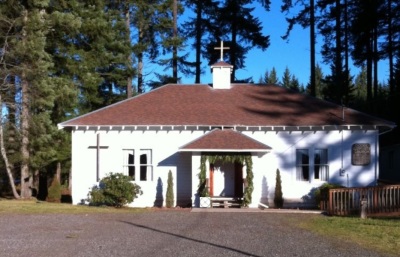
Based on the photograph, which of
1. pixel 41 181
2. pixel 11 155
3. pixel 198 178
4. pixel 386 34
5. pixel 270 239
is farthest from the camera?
pixel 386 34

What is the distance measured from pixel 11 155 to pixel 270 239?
19479mm

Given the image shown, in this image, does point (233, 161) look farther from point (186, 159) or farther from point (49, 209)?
point (49, 209)

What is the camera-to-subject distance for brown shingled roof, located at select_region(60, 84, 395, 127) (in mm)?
25672

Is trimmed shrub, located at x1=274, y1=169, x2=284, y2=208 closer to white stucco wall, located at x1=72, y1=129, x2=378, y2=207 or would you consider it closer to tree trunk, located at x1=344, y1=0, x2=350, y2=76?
white stucco wall, located at x1=72, y1=129, x2=378, y2=207

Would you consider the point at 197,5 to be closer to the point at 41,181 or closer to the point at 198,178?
the point at 41,181

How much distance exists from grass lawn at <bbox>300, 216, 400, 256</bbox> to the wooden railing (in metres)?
1.89

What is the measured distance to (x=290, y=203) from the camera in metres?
25.6

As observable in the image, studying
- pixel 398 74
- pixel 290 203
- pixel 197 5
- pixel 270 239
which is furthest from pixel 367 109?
pixel 270 239

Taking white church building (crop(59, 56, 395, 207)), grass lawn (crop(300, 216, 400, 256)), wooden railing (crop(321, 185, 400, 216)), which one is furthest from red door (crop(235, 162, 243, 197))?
grass lawn (crop(300, 216, 400, 256))

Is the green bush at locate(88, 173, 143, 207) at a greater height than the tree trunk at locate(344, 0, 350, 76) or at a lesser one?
lesser

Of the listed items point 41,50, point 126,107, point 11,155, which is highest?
point 41,50

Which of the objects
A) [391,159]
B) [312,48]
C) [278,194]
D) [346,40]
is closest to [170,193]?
[278,194]

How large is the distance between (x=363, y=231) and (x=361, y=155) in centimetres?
1049

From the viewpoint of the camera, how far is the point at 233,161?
24.6 meters
